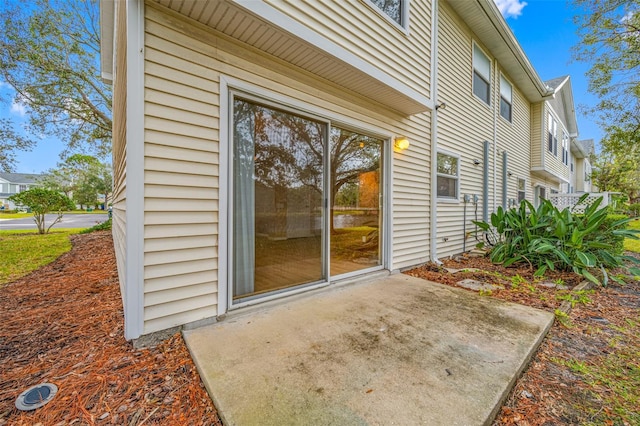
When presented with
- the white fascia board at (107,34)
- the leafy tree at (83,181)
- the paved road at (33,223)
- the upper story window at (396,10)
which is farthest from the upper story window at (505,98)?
the leafy tree at (83,181)

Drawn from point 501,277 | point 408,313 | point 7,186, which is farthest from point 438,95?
point 7,186

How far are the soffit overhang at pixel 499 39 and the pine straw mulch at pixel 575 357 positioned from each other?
17.8ft

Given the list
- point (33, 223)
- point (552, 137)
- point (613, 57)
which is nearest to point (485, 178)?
point (613, 57)

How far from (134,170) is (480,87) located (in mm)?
7740

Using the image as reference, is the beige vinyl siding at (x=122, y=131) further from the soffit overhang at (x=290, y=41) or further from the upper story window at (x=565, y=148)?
the upper story window at (x=565, y=148)

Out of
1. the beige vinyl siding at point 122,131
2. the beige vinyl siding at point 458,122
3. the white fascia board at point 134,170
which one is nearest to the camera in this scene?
the white fascia board at point 134,170

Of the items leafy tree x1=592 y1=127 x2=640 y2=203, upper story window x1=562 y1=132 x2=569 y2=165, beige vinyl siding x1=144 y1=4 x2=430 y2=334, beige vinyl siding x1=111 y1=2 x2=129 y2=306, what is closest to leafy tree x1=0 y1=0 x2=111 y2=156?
beige vinyl siding x1=111 y1=2 x2=129 y2=306

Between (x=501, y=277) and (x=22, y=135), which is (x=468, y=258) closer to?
(x=501, y=277)

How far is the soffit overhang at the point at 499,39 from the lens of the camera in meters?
5.44

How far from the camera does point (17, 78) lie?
9164 mm

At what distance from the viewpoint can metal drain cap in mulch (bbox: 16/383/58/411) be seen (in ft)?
4.78

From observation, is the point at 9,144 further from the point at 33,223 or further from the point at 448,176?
the point at 448,176

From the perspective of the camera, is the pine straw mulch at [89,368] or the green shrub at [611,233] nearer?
the pine straw mulch at [89,368]

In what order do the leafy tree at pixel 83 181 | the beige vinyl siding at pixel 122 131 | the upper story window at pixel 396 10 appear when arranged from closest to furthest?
Answer: 1. the beige vinyl siding at pixel 122 131
2. the upper story window at pixel 396 10
3. the leafy tree at pixel 83 181
